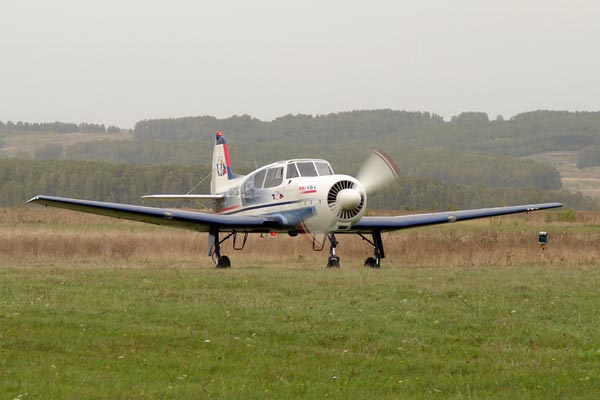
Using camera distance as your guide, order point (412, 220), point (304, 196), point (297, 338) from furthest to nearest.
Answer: point (412, 220), point (304, 196), point (297, 338)

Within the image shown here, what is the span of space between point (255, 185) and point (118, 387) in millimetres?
17311

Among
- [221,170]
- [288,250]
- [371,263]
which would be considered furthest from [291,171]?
[221,170]

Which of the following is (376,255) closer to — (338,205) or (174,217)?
(338,205)

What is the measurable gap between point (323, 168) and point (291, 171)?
0.89 meters

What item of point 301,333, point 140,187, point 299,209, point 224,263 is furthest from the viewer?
point 140,187

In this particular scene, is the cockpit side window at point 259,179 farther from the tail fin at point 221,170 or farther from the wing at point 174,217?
the tail fin at point 221,170

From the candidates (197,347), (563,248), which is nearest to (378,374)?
(197,347)

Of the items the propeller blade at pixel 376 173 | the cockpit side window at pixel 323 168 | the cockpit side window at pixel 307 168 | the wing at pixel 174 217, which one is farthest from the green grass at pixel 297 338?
the propeller blade at pixel 376 173

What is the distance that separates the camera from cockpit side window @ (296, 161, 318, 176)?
24656 millimetres

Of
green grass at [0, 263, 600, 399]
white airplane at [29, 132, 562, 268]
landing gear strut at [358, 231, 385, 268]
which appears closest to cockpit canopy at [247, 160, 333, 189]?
white airplane at [29, 132, 562, 268]

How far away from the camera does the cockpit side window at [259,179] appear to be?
26312 millimetres

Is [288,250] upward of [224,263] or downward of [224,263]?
downward

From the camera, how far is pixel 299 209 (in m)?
24.2

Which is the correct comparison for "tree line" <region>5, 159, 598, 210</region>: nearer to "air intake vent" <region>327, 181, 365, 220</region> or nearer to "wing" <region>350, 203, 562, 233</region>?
"wing" <region>350, 203, 562, 233</region>
